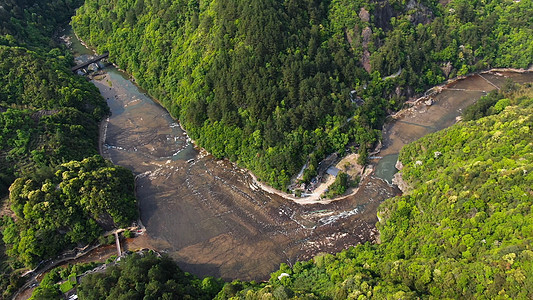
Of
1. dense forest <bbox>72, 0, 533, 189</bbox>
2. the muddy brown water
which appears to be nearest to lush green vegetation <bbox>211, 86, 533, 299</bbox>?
the muddy brown water

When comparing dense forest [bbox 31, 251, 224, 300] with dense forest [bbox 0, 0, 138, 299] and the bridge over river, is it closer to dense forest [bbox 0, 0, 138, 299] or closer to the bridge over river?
dense forest [bbox 0, 0, 138, 299]

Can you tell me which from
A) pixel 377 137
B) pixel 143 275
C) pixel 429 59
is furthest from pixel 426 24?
pixel 143 275

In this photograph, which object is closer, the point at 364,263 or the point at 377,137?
the point at 364,263

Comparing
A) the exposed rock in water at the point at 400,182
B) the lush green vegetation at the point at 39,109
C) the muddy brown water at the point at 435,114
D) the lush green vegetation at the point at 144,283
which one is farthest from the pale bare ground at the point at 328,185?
the lush green vegetation at the point at 39,109

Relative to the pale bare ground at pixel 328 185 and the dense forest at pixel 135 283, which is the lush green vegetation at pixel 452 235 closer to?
the dense forest at pixel 135 283

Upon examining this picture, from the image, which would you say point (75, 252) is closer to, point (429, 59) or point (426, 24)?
point (429, 59)
